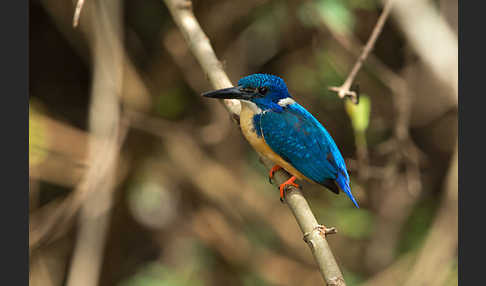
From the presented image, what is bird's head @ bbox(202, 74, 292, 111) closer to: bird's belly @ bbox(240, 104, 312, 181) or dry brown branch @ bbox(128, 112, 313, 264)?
bird's belly @ bbox(240, 104, 312, 181)

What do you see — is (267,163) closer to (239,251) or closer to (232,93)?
(232,93)

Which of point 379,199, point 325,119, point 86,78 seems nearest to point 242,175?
point 325,119

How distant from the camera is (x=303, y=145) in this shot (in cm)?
215

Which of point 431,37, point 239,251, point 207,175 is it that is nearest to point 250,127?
point 431,37

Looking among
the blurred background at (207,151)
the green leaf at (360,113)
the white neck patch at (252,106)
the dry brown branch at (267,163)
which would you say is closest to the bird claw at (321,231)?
the dry brown branch at (267,163)

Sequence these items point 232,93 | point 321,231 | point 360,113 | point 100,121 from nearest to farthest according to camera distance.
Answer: point 321,231, point 232,93, point 360,113, point 100,121

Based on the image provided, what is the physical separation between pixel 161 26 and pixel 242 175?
116 centimetres

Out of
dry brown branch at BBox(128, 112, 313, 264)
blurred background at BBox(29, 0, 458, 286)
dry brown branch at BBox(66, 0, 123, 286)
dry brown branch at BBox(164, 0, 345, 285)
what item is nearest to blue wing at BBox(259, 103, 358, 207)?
Answer: dry brown branch at BBox(164, 0, 345, 285)

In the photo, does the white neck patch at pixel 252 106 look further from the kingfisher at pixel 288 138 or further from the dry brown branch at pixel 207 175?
the dry brown branch at pixel 207 175

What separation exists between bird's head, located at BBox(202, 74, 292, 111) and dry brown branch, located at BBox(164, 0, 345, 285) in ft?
0.26

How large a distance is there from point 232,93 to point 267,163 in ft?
1.42

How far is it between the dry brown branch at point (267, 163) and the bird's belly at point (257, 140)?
0.15 ft

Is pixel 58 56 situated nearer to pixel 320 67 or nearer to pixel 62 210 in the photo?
pixel 62 210

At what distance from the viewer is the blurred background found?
3268 millimetres
